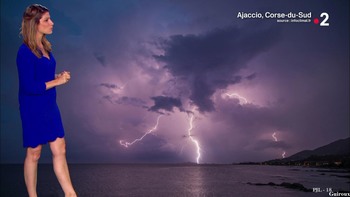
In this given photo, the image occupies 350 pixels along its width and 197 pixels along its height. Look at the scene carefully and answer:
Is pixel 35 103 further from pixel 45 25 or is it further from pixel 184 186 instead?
pixel 184 186

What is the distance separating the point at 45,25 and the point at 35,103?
893mm

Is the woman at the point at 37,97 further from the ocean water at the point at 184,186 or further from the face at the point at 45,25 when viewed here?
the ocean water at the point at 184,186

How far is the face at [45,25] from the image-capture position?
11.7 feet

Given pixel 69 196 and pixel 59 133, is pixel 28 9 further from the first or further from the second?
pixel 69 196

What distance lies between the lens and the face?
3.56 metres

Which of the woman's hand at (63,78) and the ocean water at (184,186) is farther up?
the woman's hand at (63,78)

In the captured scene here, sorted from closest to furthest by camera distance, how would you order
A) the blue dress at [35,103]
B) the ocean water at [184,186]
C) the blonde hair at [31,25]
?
1. the blue dress at [35,103]
2. the blonde hair at [31,25]
3. the ocean water at [184,186]

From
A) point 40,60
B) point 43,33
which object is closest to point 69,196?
point 40,60

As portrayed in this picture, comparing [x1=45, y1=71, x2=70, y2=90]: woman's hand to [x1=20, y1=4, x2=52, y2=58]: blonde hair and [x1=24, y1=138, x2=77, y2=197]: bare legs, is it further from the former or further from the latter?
[x1=24, y1=138, x2=77, y2=197]: bare legs

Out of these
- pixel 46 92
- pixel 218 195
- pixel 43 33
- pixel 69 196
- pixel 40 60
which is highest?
pixel 43 33

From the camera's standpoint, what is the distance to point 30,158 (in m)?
3.54

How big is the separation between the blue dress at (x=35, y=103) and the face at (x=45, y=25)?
0.89 feet

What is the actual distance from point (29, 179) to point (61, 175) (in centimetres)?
38

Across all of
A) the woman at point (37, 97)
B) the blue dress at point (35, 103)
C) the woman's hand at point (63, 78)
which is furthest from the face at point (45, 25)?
the woman's hand at point (63, 78)
